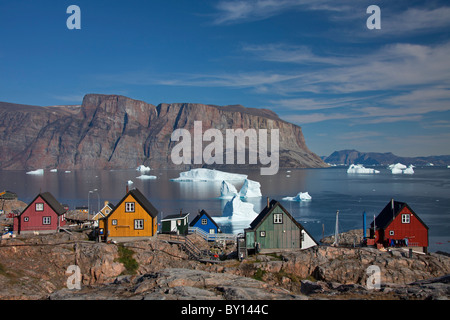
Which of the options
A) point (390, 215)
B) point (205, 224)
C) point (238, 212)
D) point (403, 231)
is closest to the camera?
point (403, 231)

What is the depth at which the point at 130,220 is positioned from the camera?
1355 inches

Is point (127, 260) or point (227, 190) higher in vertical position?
point (227, 190)

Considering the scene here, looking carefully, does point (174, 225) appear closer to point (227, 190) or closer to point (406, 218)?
point (406, 218)

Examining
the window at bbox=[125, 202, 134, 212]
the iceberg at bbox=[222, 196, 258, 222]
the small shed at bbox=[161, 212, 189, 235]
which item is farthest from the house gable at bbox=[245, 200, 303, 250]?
the iceberg at bbox=[222, 196, 258, 222]

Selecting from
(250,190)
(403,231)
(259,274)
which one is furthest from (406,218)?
(250,190)

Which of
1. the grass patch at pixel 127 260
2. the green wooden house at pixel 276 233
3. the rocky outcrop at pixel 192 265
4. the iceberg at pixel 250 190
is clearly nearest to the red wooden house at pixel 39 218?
the rocky outcrop at pixel 192 265

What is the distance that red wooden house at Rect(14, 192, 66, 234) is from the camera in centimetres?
3809

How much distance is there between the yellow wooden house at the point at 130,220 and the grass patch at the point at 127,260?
2614 millimetres

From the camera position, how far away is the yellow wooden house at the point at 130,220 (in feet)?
112

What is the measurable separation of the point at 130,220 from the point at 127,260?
185 inches

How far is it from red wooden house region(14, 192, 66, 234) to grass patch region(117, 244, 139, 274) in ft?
36.9
